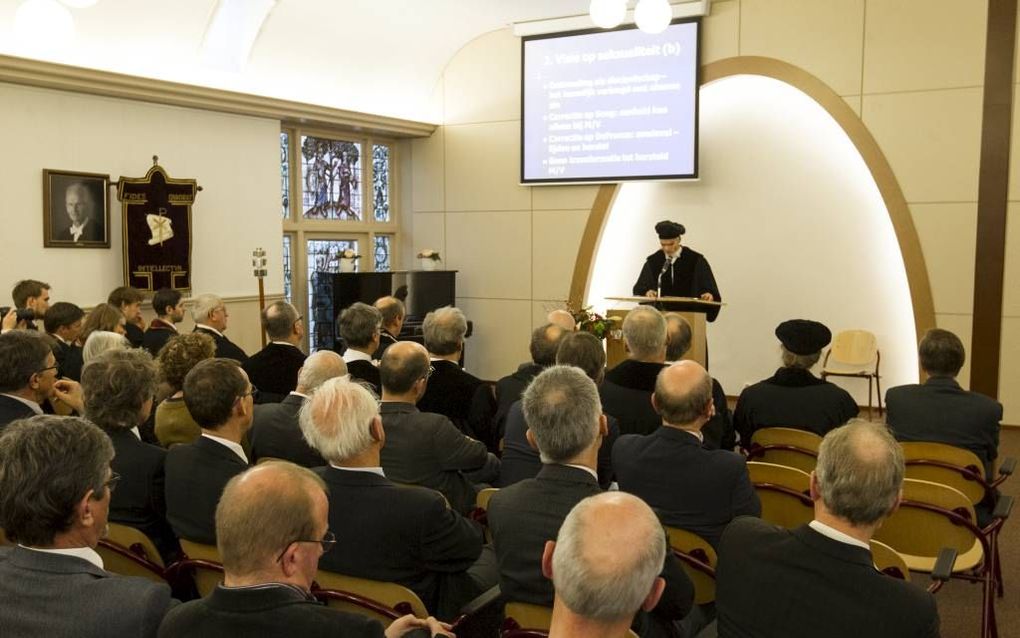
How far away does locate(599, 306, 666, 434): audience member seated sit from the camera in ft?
13.6

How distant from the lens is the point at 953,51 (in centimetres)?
792

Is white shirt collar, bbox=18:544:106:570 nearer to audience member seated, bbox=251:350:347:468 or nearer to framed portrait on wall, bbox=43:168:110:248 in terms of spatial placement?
audience member seated, bbox=251:350:347:468

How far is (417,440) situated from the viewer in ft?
11.1

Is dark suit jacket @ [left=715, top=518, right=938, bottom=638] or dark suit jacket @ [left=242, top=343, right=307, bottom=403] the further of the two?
dark suit jacket @ [left=242, top=343, right=307, bottom=403]

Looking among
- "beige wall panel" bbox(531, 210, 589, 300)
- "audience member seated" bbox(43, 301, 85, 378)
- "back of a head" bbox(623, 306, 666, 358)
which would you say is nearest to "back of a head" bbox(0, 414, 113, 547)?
"back of a head" bbox(623, 306, 666, 358)

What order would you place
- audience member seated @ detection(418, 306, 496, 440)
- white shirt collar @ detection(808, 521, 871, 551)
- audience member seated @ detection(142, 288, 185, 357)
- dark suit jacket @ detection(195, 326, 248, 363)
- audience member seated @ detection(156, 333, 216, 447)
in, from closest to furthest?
white shirt collar @ detection(808, 521, 871, 551), audience member seated @ detection(156, 333, 216, 447), audience member seated @ detection(418, 306, 496, 440), dark suit jacket @ detection(195, 326, 248, 363), audience member seated @ detection(142, 288, 185, 357)

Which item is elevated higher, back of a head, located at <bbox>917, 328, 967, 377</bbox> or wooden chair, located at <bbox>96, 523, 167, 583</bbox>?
back of a head, located at <bbox>917, 328, 967, 377</bbox>

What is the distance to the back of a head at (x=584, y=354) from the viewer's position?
4094 millimetres

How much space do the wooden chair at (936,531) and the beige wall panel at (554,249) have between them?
22.4ft

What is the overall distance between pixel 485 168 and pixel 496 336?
2.00m

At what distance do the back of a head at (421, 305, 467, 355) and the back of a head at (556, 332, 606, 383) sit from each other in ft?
2.52

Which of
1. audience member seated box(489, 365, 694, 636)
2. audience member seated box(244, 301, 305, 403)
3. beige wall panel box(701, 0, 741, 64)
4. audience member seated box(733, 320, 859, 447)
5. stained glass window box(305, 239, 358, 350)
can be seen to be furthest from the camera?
stained glass window box(305, 239, 358, 350)

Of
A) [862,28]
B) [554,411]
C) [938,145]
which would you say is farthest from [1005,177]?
[554,411]

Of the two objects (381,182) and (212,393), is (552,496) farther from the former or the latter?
(381,182)
